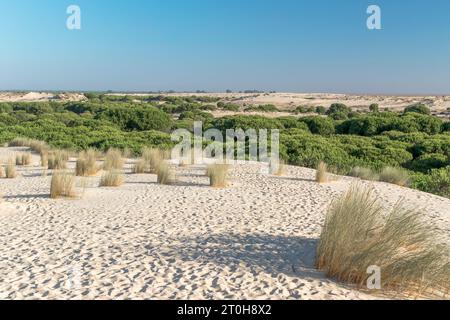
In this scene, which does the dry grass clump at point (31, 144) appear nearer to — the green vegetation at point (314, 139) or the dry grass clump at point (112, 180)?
the green vegetation at point (314, 139)

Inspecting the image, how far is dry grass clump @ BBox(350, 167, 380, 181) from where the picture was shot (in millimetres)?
15242

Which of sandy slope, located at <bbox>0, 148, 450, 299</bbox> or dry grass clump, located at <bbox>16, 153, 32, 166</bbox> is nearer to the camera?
sandy slope, located at <bbox>0, 148, 450, 299</bbox>

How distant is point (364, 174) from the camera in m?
15.8

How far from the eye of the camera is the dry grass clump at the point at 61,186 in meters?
11.0

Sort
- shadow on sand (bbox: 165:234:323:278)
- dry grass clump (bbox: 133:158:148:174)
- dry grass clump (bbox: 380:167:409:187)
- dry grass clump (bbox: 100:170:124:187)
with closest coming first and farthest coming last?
1. shadow on sand (bbox: 165:234:323:278)
2. dry grass clump (bbox: 100:170:124:187)
3. dry grass clump (bbox: 380:167:409:187)
4. dry grass clump (bbox: 133:158:148:174)

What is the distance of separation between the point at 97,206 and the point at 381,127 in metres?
23.8

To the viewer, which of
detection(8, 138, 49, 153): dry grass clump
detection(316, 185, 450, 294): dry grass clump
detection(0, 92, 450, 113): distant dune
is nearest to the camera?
detection(316, 185, 450, 294): dry grass clump

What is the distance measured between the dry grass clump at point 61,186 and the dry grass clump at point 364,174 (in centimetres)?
952

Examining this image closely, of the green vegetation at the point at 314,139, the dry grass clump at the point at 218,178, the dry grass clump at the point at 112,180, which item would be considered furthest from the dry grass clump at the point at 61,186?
the green vegetation at the point at 314,139

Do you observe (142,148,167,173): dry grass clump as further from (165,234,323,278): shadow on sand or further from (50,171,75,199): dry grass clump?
(165,234,323,278): shadow on sand

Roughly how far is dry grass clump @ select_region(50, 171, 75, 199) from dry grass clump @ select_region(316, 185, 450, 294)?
23.8ft

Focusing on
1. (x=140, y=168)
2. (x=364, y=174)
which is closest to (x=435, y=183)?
(x=364, y=174)

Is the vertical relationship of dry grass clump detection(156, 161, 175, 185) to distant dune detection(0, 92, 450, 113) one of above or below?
below

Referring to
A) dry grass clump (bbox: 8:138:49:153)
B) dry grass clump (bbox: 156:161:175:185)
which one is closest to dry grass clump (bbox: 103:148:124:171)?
dry grass clump (bbox: 156:161:175:185)
